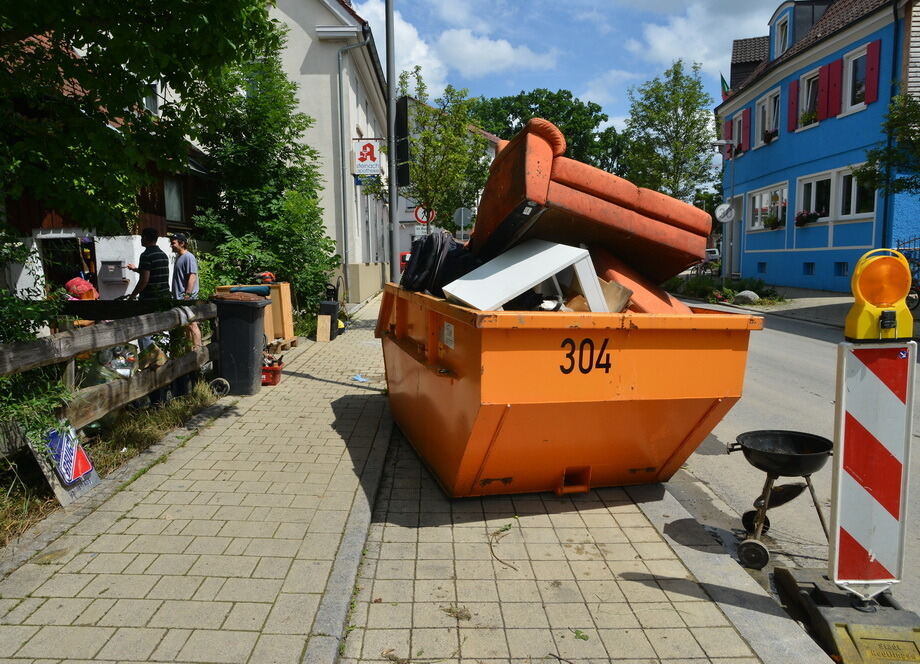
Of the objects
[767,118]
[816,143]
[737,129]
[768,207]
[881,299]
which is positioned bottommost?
[881,299]

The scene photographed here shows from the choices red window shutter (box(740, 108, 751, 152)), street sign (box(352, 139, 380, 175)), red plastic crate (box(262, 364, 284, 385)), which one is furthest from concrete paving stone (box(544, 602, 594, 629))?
red window shutter (box(740, 108, 751, 152))

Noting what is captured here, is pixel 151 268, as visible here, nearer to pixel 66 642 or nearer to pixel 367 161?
pixel 66 642

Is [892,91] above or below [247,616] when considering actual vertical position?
above

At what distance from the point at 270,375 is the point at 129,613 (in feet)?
17.0

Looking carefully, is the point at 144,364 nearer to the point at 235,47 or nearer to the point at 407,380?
the point at 407,380

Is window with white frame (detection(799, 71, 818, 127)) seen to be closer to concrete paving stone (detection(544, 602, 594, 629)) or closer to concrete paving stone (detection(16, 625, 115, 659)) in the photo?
concrete paving stone (detection(544, 602, 594, 629))

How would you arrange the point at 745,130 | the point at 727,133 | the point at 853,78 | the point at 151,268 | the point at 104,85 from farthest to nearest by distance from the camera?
the point at 727,133
the point at 745,130
the point at 853,78
the point at 151,268
the point at 104,85

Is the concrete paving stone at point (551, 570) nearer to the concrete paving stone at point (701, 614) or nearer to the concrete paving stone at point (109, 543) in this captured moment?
the concrete paving stone at point (701, 614)

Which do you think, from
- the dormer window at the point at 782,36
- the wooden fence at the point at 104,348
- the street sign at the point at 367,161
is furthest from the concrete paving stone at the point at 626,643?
the dormer window at the point at 782,36

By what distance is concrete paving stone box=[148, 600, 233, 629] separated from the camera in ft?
9.07

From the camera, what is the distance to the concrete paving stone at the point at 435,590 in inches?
122

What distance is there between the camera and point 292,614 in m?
2.87

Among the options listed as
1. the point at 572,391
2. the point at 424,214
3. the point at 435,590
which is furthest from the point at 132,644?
the point at 424,214

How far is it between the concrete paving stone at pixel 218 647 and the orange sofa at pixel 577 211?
8.40 feet
